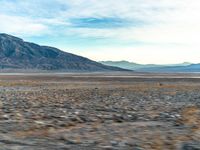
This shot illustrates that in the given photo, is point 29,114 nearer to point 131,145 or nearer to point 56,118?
point 56,118

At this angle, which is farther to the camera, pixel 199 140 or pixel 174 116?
pixel 174 116

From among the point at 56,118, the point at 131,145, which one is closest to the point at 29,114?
the point at 56,118

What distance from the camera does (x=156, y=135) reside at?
47.1 ft

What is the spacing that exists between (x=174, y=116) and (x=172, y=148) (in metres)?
7.55

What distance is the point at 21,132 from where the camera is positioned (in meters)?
Answer: 14.7

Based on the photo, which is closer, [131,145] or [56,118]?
[131,145]

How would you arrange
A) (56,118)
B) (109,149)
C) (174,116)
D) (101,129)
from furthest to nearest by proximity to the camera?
1. (174,116)
2. (56,118)
3. (101,129)
4. (109,149)

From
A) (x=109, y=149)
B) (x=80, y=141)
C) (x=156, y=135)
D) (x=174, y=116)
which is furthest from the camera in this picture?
(x=174, y=116)

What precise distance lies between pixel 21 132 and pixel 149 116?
267 inches

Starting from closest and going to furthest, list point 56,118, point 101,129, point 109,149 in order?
point 109,149 < point 101,129 < point 56,118

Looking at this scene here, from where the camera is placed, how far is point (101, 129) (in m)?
15.5

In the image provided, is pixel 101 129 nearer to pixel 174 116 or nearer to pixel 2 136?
pixel 2 136

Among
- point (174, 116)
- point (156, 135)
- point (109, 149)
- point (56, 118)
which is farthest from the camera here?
point (174, 116)

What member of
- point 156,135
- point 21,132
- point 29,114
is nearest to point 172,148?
point 156,135
